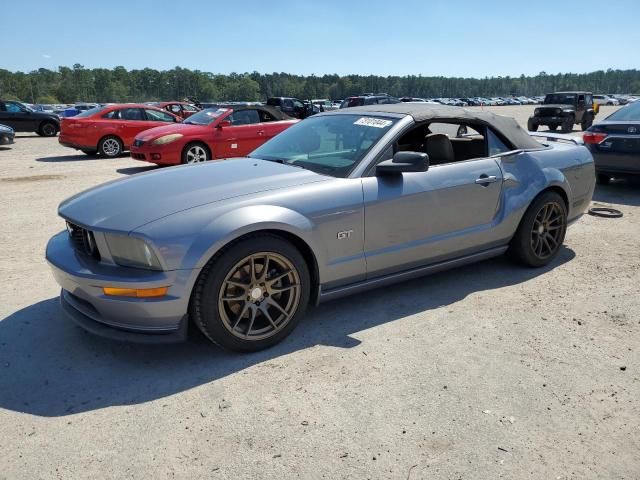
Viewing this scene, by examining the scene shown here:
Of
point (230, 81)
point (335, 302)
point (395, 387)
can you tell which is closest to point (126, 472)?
point (395, 387)

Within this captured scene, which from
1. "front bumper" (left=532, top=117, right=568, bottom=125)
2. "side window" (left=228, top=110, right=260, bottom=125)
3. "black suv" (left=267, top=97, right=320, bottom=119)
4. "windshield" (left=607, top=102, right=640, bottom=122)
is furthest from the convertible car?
"black suv" (left=267, top=97, right=320, bottom=119)

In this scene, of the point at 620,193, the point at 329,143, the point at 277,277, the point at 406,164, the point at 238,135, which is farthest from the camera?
the point at 238,135

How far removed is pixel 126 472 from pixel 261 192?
1.73 metres

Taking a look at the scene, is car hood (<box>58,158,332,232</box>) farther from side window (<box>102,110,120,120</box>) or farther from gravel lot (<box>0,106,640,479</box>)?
side window (<box>102,110,120,120</box>)

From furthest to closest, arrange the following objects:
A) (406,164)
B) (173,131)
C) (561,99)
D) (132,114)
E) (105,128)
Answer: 1. (561,99)
2. (132,114)
3. (105,128)
4. (173,131)
5. (406,164)

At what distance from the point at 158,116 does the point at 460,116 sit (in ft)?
38.3

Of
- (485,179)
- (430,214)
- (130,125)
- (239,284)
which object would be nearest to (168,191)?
(239,284)

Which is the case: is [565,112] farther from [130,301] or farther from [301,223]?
[130,301]

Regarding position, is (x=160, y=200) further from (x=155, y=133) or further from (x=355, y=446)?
(x=155, y=133)

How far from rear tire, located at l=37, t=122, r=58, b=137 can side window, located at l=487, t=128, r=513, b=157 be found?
70.6 ft

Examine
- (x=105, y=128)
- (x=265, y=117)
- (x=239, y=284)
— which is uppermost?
(x=265, y=117)

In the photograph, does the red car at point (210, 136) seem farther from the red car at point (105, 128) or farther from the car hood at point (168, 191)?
the car hood at point (168, 191)

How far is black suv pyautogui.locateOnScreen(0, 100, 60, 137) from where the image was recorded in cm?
2052

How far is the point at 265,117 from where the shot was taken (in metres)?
11.6
